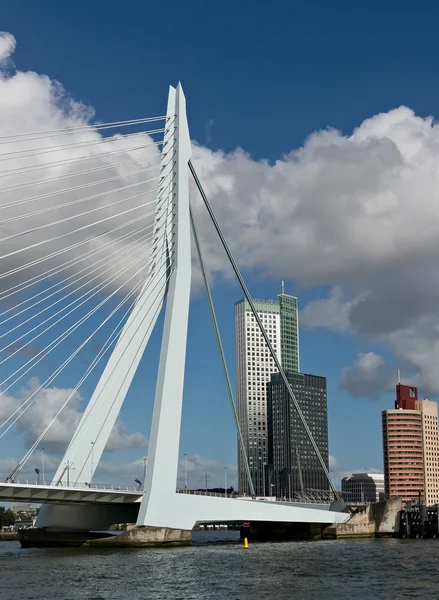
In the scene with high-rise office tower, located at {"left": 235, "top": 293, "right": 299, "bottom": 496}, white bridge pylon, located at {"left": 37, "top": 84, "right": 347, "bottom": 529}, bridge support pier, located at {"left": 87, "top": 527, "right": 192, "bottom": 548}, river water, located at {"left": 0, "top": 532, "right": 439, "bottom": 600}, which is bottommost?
river water, located at {"left": 0, "top": 532, "right": 439, "bottom": 600}

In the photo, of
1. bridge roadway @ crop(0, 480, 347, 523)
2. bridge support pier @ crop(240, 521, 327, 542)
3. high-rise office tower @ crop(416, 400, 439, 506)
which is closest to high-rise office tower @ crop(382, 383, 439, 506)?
high-rise office tower @ crop(416, 400, 439, 506)

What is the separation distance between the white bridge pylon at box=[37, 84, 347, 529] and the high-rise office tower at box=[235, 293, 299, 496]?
134948mm

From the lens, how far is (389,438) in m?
175

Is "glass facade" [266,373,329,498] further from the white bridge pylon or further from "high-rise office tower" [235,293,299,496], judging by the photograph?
the white bridge pylon

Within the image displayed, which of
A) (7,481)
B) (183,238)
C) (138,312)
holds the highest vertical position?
(183,238)

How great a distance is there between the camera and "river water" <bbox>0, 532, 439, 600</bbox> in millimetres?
25969

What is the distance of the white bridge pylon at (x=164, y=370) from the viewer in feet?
138

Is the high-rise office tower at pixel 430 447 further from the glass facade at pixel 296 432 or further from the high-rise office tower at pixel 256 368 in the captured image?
the high-rise office tower at pixel 256 368

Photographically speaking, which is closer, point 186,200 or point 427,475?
point 186,200

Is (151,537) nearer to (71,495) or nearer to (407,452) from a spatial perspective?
(71,495)

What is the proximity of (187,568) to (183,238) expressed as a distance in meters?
17.6

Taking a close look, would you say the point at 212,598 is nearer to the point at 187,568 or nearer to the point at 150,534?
the point at 187,568

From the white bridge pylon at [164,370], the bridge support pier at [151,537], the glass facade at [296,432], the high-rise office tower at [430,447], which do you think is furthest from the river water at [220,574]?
the high-rise office tower at [430,447]

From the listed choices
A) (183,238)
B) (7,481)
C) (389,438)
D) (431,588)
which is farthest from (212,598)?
(389,438)
